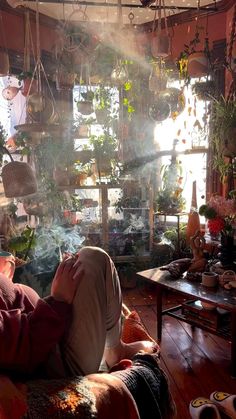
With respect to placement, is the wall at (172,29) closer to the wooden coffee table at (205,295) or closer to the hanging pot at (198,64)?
the hanging pot at (198,64)

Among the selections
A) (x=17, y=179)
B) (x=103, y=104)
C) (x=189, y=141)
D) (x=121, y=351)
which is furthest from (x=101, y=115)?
(x=121, y=351)

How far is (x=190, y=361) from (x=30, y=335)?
1.53m

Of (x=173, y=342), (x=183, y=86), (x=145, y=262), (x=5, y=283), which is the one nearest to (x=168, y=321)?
(x=173, y=342)

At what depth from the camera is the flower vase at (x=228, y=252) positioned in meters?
2.43

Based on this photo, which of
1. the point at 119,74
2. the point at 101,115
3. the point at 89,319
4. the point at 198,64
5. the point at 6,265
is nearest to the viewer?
the point at 89,319

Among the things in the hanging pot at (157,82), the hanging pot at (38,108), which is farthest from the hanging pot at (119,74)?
the hanging pot at (38,108)

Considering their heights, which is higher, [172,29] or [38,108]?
[172,29]

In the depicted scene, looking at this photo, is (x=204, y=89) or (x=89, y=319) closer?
(x=89, y=319)

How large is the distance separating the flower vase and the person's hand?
1571 mm

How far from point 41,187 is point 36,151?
375mm

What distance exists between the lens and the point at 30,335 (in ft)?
3.09

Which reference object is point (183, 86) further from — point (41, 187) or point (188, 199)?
point (41, 187)

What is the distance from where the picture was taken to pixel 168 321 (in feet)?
9.11

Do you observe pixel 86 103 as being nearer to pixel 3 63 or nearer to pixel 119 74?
pixel 119 74
